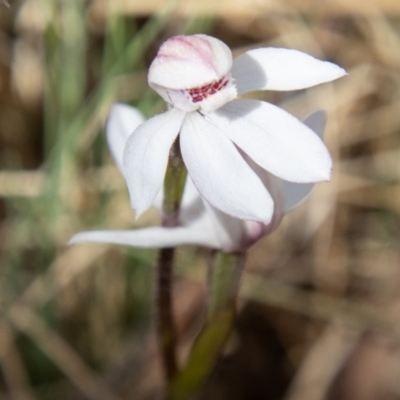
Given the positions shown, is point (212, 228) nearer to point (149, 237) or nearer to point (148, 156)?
point (149, 237)

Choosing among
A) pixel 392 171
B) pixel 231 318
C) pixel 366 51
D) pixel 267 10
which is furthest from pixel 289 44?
pixel 231 318

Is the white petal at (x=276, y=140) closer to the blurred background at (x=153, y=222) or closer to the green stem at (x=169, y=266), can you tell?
the green stem at (x=169, y=266)

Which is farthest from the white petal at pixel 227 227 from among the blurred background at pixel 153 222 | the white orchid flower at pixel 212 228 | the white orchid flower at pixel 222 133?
the blurred background at pixel 153 222

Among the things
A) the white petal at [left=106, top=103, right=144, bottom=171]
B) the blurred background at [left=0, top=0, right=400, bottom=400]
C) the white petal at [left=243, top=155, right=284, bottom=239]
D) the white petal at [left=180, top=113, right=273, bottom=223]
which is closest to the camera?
the white petal at [left=180, top=113, right=273, bottom=223]

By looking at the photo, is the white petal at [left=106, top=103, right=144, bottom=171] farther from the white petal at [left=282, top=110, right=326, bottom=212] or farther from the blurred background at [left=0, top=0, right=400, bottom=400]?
the blurred background at [left=0, top=0, right=400, bottom=400]

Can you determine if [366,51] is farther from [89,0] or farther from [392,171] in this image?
[89,0]

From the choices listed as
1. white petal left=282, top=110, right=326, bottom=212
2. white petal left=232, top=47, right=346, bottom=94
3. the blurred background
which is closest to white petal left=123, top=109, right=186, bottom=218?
white petal left=232, top=47, right=346, bottom=94

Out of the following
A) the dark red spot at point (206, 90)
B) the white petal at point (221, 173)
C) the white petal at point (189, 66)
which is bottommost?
the white petal at point (221, 173)
